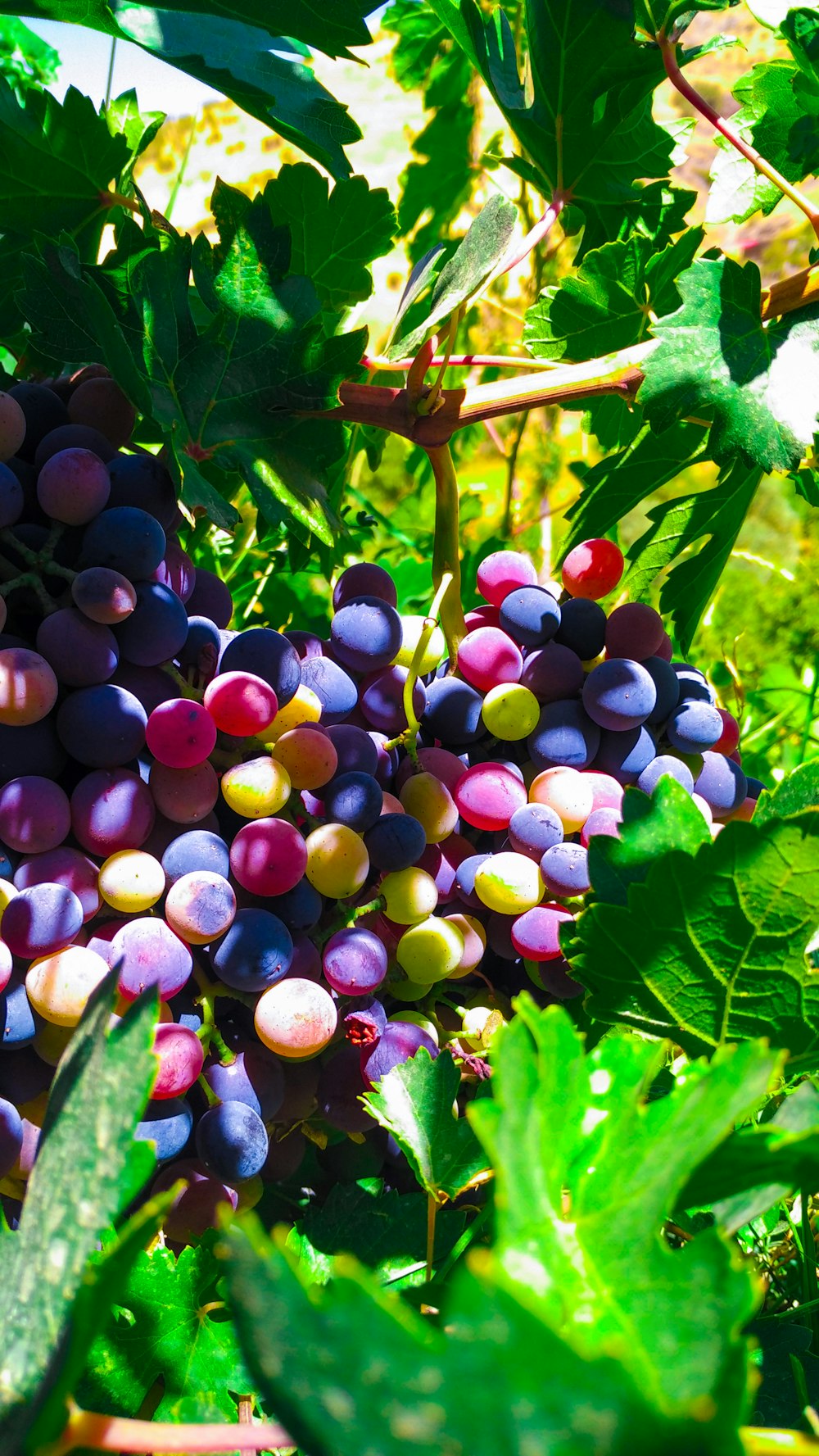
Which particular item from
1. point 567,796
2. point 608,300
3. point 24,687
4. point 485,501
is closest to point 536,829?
point 567,796

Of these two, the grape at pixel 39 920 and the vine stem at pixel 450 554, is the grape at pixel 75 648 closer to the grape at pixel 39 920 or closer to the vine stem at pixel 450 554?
the grape at pixel 39 920

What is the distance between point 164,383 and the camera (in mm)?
487

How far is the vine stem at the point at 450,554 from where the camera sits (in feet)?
1.89

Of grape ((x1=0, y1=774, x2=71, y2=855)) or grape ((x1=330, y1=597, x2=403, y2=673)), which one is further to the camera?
grape ((x1=330, y1=597, x2=403, y2=673))

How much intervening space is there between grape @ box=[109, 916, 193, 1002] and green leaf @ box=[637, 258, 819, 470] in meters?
0.34

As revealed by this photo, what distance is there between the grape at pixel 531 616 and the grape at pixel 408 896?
0.48 feet

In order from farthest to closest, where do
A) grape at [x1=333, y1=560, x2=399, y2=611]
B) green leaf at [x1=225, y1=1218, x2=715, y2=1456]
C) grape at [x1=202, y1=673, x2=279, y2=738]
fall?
grape at [x1=333, y1=560, x2=399, y2=611], grape at [x1=202, y1=673, x2=279, y2=738], green leaf at [x1=225, y1=1218, x2=715, y2=1456]

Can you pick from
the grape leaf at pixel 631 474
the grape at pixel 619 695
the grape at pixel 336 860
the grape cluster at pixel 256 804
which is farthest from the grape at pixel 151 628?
the grape leaf at pixel 631 474

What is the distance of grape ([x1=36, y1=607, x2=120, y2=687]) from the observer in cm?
42

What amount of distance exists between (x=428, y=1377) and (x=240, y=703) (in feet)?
1.01

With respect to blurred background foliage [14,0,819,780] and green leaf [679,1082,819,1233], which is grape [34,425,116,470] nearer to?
blurred background foliage [14,0,819,780]

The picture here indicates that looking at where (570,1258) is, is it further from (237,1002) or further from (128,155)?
(128,155)

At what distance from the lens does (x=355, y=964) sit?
43cm

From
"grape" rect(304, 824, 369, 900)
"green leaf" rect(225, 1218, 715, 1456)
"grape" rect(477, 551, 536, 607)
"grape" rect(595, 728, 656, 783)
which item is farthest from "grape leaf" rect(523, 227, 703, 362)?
"green leaf" rect(225, 1218, 715, 1456)
